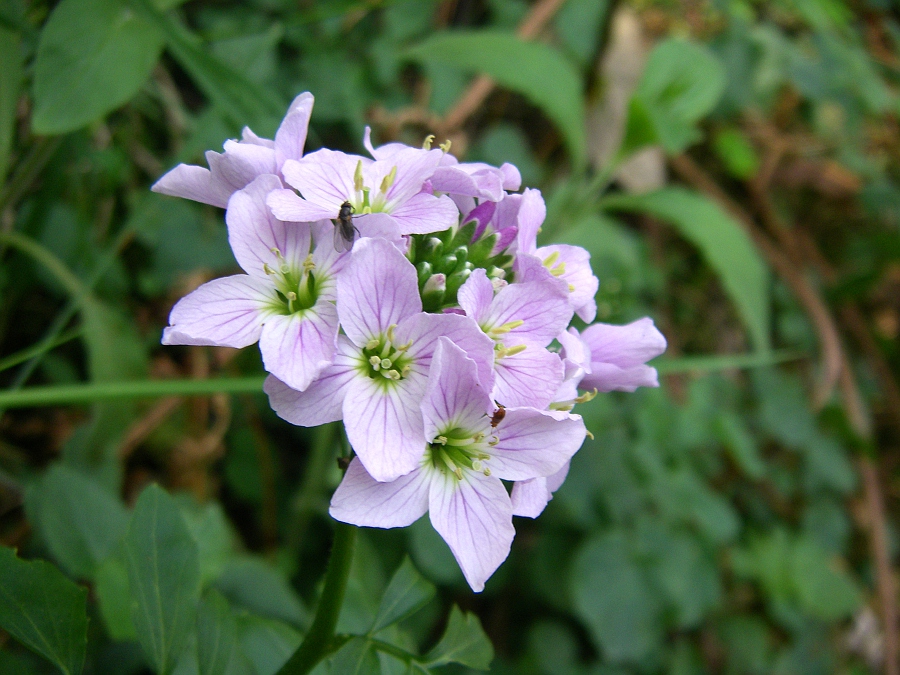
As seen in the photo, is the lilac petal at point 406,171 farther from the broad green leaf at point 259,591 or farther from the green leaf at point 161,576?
the broad green leaf at point 259,591

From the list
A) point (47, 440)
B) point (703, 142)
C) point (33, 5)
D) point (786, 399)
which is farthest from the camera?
point (703, 142)

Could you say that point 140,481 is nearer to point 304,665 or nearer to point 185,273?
point 185,273

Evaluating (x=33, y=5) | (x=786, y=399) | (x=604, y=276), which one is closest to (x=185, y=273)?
(x=33, y=5)

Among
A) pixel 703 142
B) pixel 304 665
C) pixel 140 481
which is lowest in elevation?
pixel 140 481

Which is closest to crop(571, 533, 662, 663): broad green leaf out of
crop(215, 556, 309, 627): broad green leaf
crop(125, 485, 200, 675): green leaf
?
crop(215, 556, 309, 627): broad green leaf

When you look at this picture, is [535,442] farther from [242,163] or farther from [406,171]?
[242,163]

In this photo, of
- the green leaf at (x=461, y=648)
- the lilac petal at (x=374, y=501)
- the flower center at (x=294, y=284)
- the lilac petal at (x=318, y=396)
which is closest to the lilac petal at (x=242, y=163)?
the flower center at (x=294, y=284)
